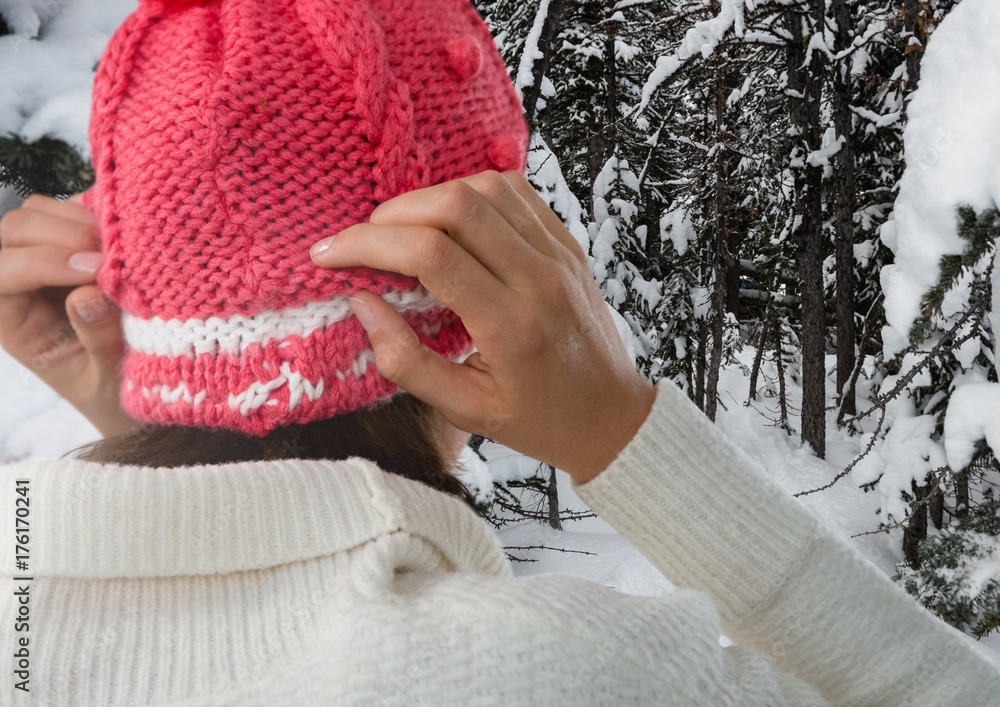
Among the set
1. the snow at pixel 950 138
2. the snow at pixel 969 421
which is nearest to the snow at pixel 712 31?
the snow at pixel 950 138

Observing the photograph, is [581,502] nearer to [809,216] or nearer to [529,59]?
[529,59]

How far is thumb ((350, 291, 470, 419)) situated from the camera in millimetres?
712

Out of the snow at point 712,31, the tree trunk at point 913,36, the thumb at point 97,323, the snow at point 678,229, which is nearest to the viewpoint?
the thumb at point 97,323

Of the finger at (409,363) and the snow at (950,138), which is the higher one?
the snow at (950,138)

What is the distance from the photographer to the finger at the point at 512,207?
2.27 feet

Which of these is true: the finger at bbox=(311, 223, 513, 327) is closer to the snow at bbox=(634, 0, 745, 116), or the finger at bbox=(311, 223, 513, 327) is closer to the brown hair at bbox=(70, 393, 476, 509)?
the brown hair at bbox=(70, 393, 476, 509)

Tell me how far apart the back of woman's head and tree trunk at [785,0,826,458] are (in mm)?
4908

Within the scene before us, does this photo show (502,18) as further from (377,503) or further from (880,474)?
(377,503)

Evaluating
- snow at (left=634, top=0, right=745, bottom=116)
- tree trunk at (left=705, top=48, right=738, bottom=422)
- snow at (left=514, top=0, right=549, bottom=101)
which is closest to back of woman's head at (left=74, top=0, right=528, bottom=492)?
snow at (left=514, top=0, right=549, bottom=101)

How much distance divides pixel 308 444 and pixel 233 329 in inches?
6.5

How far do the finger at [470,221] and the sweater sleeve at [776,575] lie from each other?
0.93 feet

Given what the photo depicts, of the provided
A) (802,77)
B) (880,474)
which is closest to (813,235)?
(802,77)

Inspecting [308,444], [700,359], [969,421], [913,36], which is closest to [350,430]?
[308,444]

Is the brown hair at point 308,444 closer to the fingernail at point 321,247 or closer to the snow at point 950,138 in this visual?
the fingernail at point 321,247
